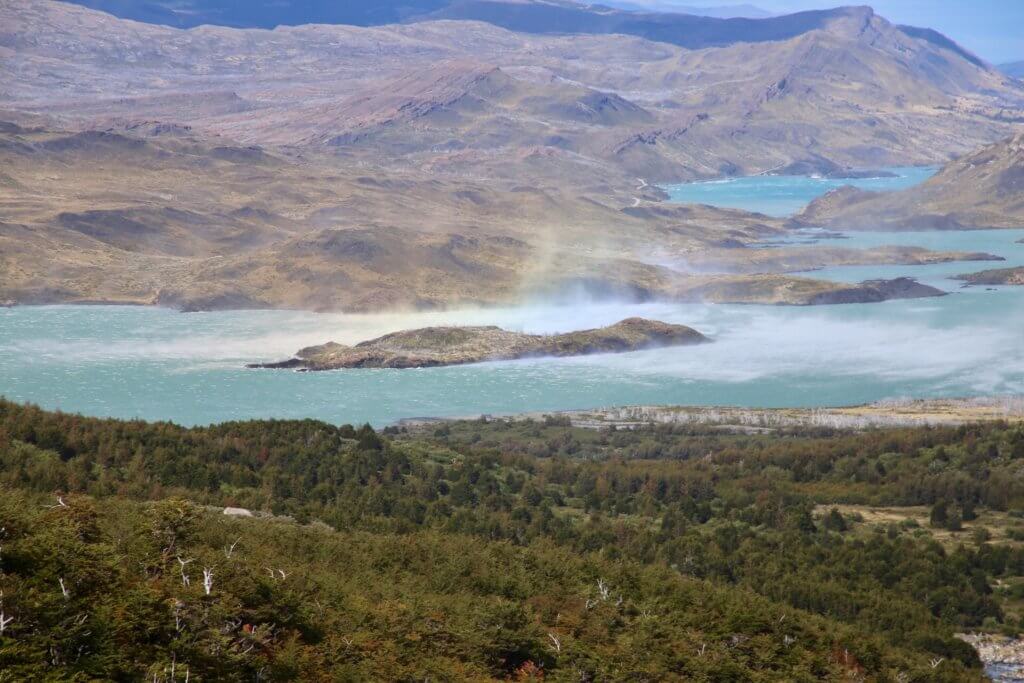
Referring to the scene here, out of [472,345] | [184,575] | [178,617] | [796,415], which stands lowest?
[178,617]

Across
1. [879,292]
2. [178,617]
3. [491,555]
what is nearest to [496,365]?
[879,292]

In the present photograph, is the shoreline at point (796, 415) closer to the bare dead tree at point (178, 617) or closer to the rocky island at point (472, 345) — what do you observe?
the rocky island at point (472, 345)

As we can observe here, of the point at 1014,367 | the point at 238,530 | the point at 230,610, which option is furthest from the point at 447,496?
the point at 1014,367

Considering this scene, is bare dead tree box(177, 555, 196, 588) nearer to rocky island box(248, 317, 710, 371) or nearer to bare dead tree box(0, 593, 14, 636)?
bare dead tree box(0, 593, 14, 636)

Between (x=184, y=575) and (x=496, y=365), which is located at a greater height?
(x=496, y=365)

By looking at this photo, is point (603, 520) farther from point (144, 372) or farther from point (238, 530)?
point (144, 372)

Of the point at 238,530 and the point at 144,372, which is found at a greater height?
the point at 144,372

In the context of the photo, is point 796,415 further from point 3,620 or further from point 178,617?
point 3,620
